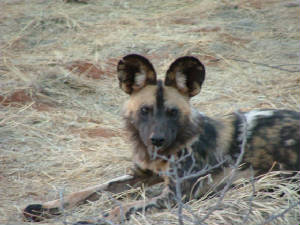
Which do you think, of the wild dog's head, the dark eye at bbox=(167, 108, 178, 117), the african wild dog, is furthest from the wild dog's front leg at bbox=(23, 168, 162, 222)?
the dark eye at bbox=(167, 108, 178, 117)

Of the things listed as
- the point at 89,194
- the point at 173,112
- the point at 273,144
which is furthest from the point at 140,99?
the point at 273,144

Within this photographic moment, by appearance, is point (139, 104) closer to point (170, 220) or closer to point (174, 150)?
point (174, 150)

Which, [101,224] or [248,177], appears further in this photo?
[248,177]

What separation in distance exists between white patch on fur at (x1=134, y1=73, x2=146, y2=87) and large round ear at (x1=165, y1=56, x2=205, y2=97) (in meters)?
0.16

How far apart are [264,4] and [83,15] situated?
10.2ft

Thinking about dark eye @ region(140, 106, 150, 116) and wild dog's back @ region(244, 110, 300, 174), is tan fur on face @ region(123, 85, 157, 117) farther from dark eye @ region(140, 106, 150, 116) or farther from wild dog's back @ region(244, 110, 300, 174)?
wild dog's back @ region(244, 110, 300, 174)

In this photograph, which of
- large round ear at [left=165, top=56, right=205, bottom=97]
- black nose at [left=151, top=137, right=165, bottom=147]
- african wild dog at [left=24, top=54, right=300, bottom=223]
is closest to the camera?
black nose at [left=151, top=137, right=165, bottom=147]

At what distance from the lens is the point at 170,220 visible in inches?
122

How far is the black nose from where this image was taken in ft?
11.4

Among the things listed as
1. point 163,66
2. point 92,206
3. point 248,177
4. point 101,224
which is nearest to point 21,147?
→ point 92,206

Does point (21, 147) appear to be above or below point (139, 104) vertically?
below

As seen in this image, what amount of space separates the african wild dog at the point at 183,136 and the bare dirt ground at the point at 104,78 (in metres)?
0.17

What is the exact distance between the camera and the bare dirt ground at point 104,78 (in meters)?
3.88

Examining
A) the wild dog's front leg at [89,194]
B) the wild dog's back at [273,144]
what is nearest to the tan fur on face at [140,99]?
the wild dog's front leg at [89,194]
